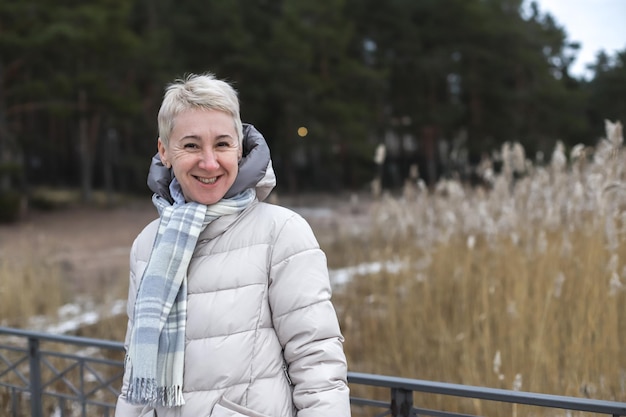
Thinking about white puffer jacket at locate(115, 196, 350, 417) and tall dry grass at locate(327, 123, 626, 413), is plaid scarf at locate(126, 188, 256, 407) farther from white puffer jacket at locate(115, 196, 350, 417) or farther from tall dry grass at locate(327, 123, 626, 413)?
tall dry grass at locate(327, 123, 626, 413)

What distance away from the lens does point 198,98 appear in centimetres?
146

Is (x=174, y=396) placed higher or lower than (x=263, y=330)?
lower

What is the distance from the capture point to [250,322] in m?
1.42

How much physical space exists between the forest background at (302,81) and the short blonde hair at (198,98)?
1421 centimetres

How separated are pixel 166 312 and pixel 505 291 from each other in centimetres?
279

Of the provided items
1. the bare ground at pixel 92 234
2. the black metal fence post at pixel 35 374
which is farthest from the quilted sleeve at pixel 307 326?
the bare ground at pixel 92 234

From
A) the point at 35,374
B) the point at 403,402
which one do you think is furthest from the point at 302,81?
the point at 403,402

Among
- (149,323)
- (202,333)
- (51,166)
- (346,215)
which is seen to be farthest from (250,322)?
(51,166)

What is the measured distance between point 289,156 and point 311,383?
848 inches

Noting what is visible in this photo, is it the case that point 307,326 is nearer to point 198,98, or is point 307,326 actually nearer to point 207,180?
point 207,180

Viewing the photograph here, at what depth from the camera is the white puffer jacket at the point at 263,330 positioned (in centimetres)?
138

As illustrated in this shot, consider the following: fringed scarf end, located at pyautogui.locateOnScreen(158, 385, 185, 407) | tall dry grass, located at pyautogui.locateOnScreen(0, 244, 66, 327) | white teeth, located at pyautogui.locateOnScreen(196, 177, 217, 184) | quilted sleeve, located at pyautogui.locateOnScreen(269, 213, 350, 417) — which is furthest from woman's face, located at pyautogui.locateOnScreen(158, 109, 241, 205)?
tall dry grass, located at pyautogui.locateOnScreen(0, 244, 66, 327)

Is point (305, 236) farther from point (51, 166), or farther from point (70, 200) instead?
point (51, 166)

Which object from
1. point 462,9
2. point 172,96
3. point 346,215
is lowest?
point 346,215
